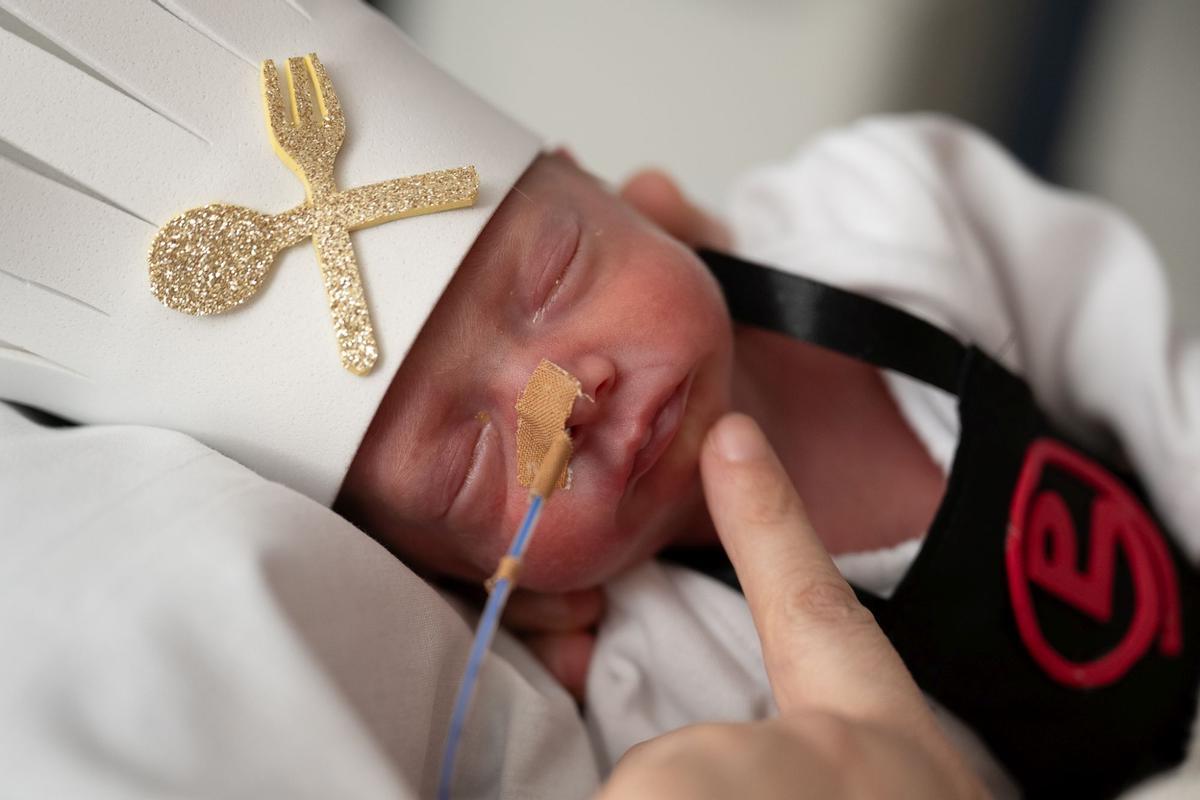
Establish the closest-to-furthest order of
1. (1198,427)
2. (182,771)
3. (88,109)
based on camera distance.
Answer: (182,771), (88,109), (1198,427)

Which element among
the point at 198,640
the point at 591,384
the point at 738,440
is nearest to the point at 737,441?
the point at 738,440

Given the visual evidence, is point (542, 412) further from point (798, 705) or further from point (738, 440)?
point (798, 705)

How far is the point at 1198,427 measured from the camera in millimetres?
1134

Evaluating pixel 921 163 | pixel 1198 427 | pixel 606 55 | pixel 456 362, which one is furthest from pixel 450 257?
pixel 606 55

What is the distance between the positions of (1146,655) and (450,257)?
798 mm

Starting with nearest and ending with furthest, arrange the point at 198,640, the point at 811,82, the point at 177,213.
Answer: the point at 198,640 → the point at 177,213 → the point at 811,82

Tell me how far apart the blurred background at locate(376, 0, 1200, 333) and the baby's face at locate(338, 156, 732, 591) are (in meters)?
1.14

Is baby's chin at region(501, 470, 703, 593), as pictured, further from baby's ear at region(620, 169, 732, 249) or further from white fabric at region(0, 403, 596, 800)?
baby's ear at region(620, 169, 732, 249)

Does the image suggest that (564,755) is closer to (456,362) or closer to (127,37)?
(456,362)

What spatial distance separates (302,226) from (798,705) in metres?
0.50

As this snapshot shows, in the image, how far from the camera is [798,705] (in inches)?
25.3

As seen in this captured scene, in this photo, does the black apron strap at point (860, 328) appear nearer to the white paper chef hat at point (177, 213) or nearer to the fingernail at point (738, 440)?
the fingernail at point (738, 440)

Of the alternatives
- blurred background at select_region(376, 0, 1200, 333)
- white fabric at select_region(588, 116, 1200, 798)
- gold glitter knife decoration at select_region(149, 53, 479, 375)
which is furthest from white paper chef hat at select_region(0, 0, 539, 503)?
blurred background at select_region(376, 0, 1200, 333)

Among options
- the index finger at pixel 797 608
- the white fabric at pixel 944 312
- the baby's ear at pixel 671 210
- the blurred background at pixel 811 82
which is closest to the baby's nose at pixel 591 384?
the index finger at pixel 797 608
